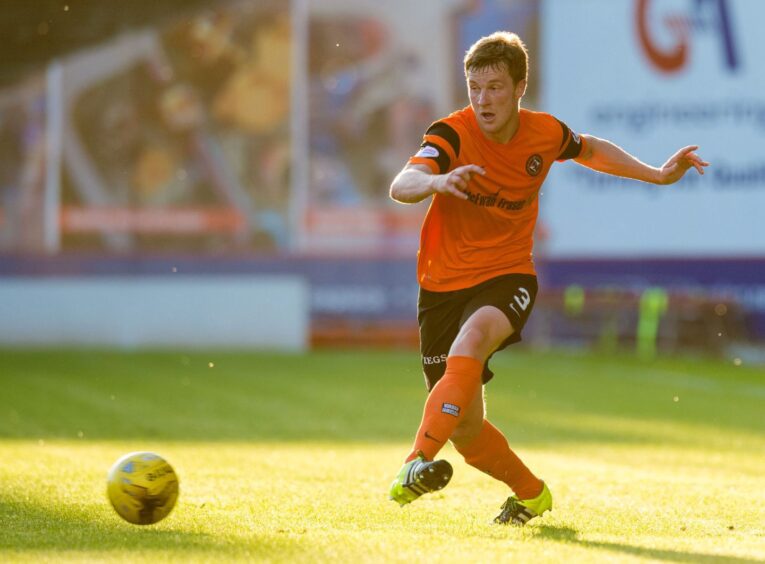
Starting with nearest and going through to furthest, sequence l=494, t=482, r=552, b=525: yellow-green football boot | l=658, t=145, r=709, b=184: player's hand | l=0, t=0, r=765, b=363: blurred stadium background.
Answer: l=494, t=482, r=552, b=525: yellow-green football boot
l=658, t=145, r=709, b=184: player's hand
l=0, t=0, r=765, b=363: blurred stadium background

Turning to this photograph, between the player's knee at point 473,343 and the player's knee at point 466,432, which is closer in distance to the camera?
the player's knee at point 473,343

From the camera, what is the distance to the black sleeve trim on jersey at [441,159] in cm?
667

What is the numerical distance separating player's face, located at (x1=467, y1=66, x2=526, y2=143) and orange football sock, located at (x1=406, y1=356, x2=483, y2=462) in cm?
107

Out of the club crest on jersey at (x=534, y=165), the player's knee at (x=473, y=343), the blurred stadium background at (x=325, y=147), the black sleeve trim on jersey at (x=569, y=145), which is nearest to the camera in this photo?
the player's knee at (x=473, y=343)

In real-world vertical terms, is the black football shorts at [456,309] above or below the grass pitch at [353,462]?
above

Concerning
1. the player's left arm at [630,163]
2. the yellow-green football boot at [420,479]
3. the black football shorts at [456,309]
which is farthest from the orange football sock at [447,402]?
the player's left arm at [630,163]

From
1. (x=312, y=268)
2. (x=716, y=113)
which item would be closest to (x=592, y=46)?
(x=716, y=113)

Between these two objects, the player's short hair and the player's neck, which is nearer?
the player's short hair

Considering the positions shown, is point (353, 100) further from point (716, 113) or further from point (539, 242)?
point (716, 113)

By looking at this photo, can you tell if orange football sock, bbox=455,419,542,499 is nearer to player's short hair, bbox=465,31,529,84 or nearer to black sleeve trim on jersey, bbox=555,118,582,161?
black sleeve trim on jersey, bbox=555,118,582,161

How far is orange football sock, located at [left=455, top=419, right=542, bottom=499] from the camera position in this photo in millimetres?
7148

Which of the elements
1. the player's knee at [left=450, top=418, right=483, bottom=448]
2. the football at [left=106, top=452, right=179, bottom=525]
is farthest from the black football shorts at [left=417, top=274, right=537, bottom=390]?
the football at [left=106, top=452, right=179, bottom=525]

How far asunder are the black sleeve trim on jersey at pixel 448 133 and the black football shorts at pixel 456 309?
2.05ft

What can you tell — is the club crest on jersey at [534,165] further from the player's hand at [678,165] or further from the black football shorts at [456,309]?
the player's hand at [678,165]
